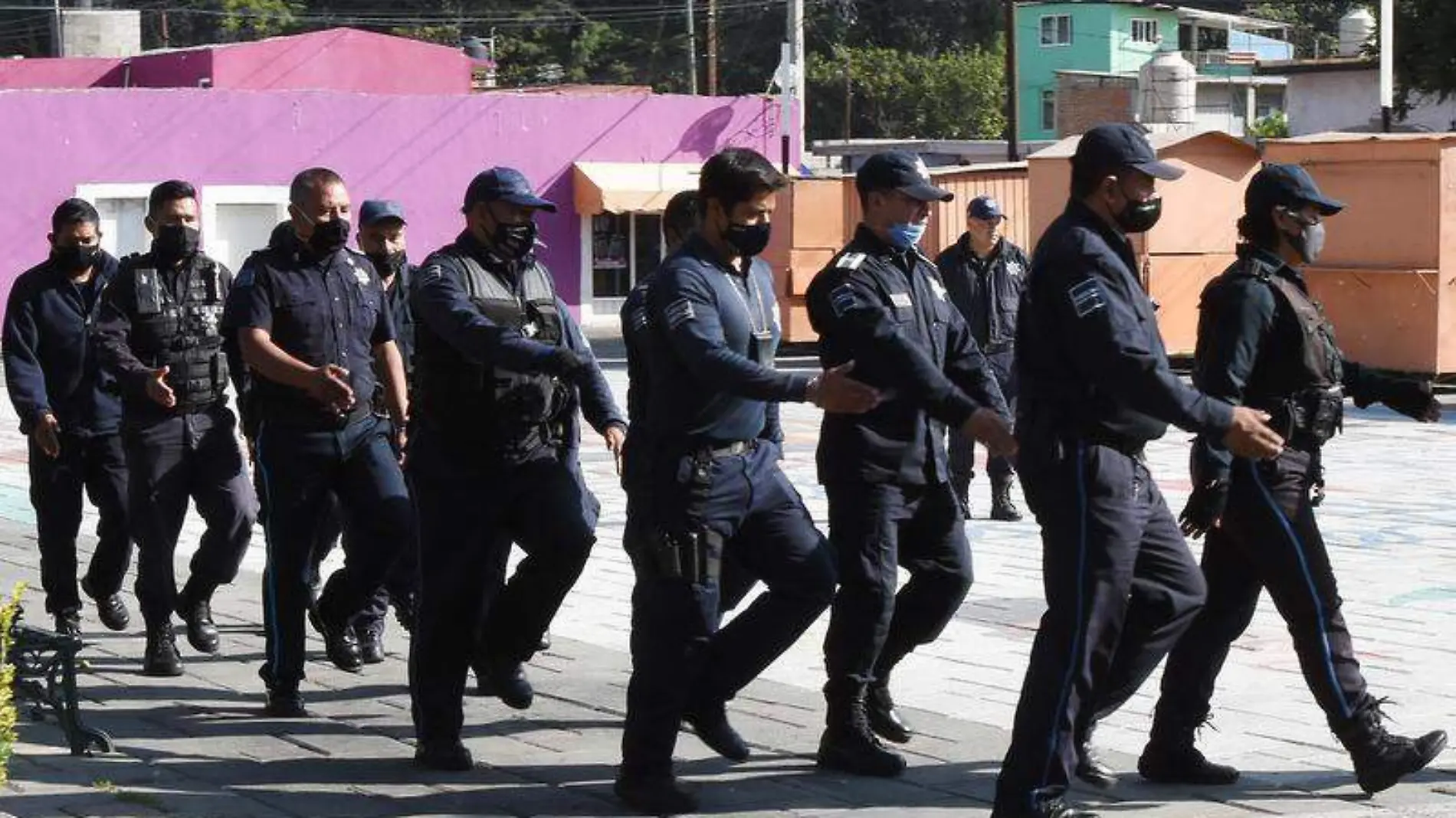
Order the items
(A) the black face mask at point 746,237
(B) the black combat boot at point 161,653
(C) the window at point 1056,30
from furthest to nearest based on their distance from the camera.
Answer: (C) the window at point 1056,30 → (B) the black combat boot at point 161,653 → (A) the black face mask at point 746,237

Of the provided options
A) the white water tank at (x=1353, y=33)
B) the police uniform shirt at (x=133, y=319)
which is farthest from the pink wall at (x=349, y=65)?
the police uniform shirt at (x=133, y=319)

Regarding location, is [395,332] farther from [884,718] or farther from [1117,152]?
[1117,152]

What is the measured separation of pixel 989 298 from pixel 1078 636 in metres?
7.12

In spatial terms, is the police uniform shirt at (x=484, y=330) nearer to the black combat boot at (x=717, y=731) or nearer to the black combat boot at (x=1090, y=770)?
the black combat boot at (x=717, y=731)

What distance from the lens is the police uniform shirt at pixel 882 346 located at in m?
6.58

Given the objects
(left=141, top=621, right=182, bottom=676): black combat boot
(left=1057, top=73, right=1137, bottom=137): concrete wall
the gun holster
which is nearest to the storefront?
(left=1057, top=73, right=1137, bottom=137): concrete wall

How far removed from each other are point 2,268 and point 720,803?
30.7 metres

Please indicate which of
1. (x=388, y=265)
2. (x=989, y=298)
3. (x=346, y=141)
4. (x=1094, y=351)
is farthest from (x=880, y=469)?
(x=346, y=141)

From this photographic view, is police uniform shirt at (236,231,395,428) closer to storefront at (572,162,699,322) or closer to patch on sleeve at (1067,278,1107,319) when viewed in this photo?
patch on sleeve at (1067,278,1107,319)

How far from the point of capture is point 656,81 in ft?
240

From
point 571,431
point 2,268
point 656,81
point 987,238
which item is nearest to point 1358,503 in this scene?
point 987,238

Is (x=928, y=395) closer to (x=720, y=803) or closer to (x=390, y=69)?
(x=720, y=803)

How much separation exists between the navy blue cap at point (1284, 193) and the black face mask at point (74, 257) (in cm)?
494

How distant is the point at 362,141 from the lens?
128 ft
